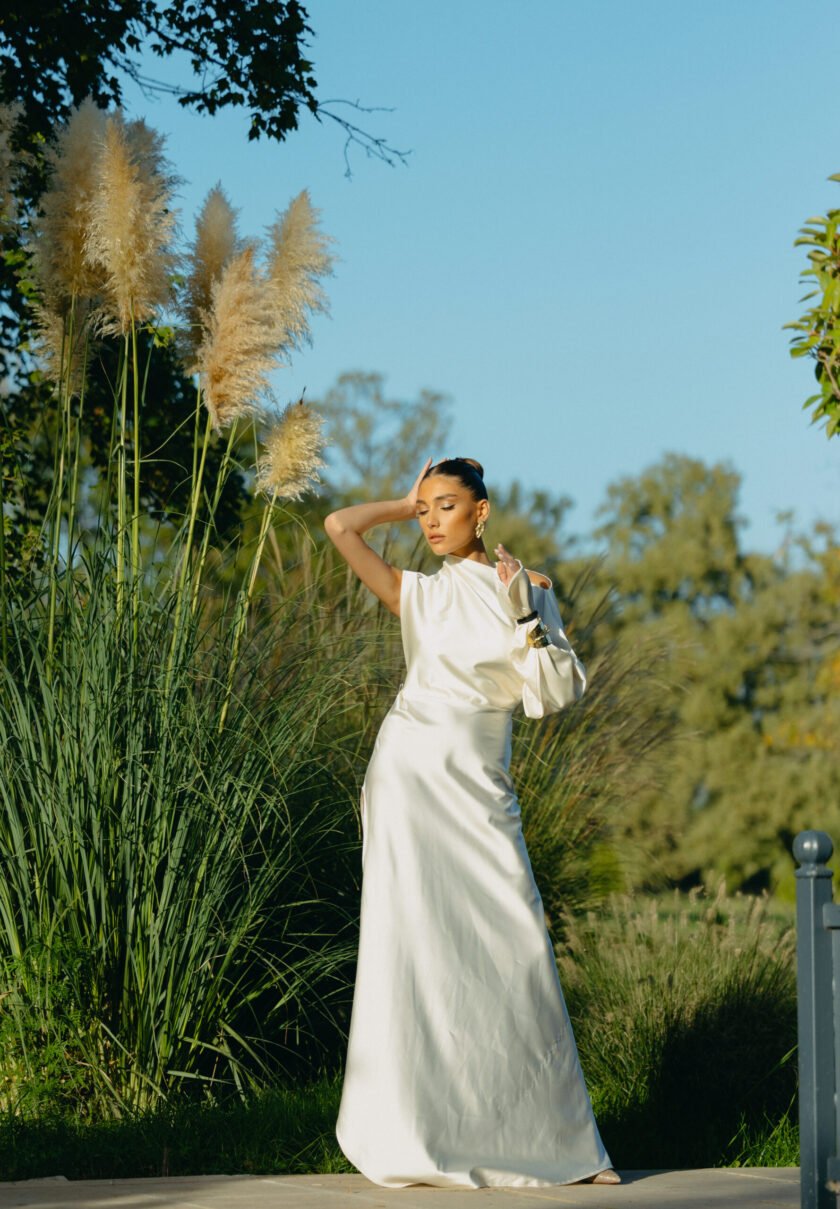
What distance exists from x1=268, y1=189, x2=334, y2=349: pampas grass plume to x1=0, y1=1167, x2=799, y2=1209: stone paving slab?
2590mm

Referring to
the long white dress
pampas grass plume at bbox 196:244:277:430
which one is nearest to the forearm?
the long white dress

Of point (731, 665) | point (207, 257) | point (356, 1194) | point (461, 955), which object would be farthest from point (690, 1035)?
point (731, 665)

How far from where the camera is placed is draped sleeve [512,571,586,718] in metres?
3.67

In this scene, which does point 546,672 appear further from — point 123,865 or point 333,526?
point 123,865

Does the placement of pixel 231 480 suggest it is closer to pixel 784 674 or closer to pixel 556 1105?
pixel 556 1105

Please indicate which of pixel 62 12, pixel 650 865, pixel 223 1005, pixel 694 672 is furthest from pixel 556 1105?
pixel 694 672

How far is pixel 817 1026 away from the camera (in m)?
3.04

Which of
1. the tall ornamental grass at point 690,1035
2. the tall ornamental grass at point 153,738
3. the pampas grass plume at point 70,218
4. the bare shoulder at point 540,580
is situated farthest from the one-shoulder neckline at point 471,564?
the tall ornamental grass at point 690,1035

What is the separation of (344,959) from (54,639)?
139 centimetres

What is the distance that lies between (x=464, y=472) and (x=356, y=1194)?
1.81m

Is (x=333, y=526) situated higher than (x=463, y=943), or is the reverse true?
(x=333, y=526)

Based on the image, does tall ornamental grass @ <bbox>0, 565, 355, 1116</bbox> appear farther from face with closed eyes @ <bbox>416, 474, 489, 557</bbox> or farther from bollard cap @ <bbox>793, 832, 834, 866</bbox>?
bollard cap @ <bbox>793, 832, 834, 866</bbox>

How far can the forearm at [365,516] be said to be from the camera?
3.88m

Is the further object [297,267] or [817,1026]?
[297,267]
